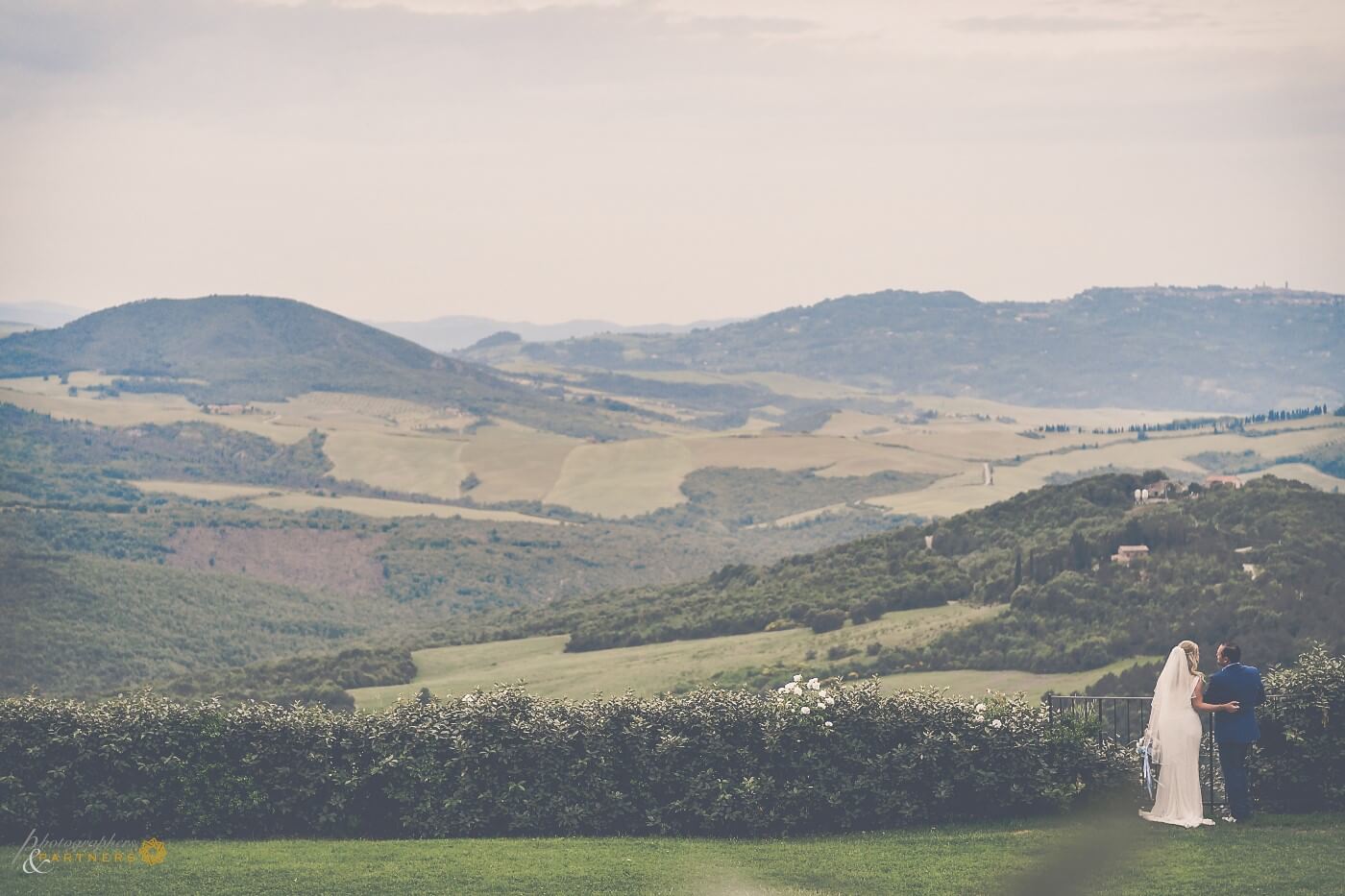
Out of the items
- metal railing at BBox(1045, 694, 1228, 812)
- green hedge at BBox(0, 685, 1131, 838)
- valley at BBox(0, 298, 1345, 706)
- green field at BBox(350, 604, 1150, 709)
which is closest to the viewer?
metal railing at BBox(1045, 694, 1228, 812)

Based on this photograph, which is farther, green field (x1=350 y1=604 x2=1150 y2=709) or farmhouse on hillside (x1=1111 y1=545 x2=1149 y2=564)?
farmhouse on hillside (x1=1111 y1=545 x2=1149 y2=564)

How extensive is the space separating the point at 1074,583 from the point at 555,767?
156 ft

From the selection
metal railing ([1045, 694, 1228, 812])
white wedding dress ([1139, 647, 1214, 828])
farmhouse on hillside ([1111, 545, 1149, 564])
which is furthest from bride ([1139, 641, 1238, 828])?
farmhouse on hillside ([1111, 545, 1149, 564])

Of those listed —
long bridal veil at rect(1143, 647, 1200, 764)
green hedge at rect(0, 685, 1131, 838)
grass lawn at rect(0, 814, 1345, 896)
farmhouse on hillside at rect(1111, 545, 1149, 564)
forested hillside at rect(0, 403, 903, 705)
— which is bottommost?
forested hillside at rect(0, 403, 903, 705)

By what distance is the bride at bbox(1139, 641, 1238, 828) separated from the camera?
17.1 metres

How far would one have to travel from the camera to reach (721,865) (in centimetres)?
1667

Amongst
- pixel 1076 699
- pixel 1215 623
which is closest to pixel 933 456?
pixel 1215 623

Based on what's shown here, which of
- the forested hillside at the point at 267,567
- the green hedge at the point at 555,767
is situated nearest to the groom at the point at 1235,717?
the green hedge at the point at 555,767

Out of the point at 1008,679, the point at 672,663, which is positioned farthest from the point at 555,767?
the point at 672,663

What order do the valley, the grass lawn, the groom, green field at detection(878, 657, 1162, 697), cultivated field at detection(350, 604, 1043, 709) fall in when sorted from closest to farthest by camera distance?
the grass lawn
the groom
green field at detection(878, 657, 1162, 697)
cultivated field at detection(350, 604, 1043, 709)
the valley

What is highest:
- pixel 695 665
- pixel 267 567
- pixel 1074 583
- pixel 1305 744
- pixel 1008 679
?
pixel 1305 744

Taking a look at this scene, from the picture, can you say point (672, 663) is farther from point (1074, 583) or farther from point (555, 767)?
point (555, 767)

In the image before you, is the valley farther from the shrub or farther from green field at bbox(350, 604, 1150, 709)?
the shrub

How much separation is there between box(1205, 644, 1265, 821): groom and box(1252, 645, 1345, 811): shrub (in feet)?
2.81
